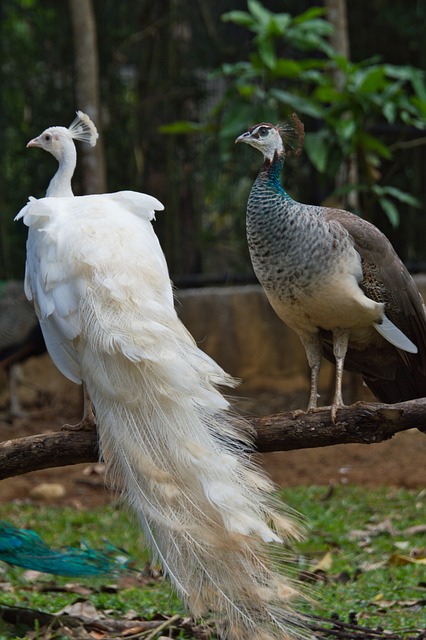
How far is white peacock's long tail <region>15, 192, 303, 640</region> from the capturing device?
10.2 ft

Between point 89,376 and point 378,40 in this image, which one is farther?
point 378,40

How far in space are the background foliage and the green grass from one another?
3732 mm

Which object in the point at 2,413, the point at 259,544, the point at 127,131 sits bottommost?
the point at 2,413

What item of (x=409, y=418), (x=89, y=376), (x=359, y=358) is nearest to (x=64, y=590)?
(x=89, y=376)

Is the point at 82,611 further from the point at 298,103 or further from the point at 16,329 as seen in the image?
the point at 16,329

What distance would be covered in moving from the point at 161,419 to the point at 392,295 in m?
1.36

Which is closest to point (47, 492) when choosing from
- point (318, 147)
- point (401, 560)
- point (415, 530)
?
point (415, 530)

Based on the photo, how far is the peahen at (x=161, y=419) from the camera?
3.12m

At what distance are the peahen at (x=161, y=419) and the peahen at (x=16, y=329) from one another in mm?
5265

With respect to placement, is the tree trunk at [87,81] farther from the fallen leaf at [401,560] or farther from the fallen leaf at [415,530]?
the fallen leaf at [401,560]

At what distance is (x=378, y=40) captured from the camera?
404 inches

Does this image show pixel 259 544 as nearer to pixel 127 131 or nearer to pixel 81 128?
pixel 81 128

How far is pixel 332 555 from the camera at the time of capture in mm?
5312

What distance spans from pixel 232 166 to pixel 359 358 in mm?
5721
